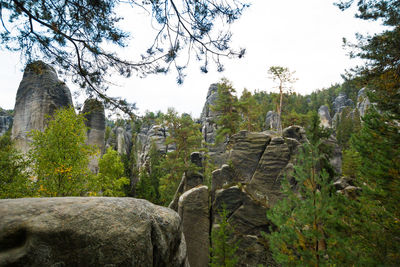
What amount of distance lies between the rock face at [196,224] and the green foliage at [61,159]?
17.9ft

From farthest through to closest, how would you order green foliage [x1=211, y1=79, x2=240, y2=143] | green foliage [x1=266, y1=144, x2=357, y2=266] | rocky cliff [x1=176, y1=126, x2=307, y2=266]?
green foliage [x1=211, y1=79, x2=240, y2=143], rocky cliff [x1=176, y1=126, x2=307, y2=266], green foliage [x1=266, y1=144, x2=357, y2=266]

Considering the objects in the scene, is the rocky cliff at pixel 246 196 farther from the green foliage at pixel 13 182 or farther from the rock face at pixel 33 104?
the rock face at pixel 33 104

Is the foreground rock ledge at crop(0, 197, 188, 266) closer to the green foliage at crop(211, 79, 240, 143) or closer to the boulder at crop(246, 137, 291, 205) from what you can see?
the boulder at crop(246, 137, 291, 205)

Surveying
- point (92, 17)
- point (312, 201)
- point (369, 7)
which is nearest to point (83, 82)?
point (92, 17)

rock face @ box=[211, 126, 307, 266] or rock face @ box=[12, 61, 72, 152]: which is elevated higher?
rock face @ box=[12, 61, 72, 152]

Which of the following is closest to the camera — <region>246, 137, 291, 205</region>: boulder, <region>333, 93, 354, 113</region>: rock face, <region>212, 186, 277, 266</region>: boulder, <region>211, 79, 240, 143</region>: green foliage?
<region>212, 186, 277, 266</region>: boulder

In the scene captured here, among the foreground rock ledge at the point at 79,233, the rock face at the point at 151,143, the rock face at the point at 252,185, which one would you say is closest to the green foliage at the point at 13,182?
the foreground rock ledge at the point at 79,233

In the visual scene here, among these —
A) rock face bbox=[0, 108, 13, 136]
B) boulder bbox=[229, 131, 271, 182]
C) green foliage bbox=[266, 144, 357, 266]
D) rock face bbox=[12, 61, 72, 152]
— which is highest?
rock face bbox=[0, 108, 13, 136]

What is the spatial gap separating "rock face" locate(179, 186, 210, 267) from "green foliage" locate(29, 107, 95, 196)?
5.45 m

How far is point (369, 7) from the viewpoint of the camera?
191 inches

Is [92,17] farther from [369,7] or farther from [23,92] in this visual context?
[23,92]

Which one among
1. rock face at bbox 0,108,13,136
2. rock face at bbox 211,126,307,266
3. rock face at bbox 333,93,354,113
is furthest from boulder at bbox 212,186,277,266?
rock face at bbox 333,93,354,113

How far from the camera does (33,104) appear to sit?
1395cm

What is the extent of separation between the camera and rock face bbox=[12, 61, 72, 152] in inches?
541
